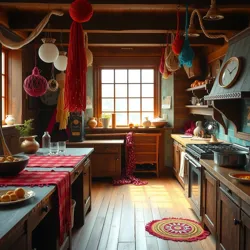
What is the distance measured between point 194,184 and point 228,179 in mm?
1480

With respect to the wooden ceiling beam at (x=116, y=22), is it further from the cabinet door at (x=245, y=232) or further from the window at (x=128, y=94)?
the cabinet door at (x=245, y=232)

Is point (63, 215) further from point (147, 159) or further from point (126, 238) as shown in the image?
point (147, 159)

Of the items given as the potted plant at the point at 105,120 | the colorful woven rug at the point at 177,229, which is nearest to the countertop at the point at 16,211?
the colorful woven rug at the point at 177,229

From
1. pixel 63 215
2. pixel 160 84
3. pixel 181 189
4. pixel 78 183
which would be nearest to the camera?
pixel 63 215

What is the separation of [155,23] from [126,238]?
287cm

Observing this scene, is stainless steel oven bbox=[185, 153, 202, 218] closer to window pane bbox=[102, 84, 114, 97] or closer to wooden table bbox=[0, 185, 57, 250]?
wooden table bbox=[0, 185, 57, 250]

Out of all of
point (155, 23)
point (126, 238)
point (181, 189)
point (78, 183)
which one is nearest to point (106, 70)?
point (155, 23)

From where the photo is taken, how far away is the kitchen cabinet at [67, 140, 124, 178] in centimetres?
581

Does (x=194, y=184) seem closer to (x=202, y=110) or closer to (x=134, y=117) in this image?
(x=202, y=110)

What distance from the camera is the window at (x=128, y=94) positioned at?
6.62m

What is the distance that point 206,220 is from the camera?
3.34 m

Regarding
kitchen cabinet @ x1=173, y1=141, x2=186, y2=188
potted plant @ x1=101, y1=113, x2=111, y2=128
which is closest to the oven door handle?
kitchen cabinet @ x1=173, y1=141, x2=186, y2=188

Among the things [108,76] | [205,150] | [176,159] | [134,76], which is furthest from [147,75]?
[205,150]

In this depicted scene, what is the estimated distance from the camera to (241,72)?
128 inches
